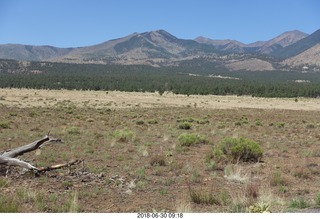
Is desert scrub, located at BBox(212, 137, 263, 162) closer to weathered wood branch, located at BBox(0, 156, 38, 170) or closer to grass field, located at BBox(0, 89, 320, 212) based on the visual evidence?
grass field, located at BBox(0, 89, 320, 212)

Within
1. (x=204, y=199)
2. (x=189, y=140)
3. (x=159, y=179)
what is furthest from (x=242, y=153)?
(x=204, y=199)

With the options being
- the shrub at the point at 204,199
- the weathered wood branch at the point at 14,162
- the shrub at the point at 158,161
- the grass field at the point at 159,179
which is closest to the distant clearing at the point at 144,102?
the grass field at the point at 159,179

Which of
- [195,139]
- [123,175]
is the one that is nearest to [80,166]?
[123,175]

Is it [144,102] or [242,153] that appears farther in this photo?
[144,102]

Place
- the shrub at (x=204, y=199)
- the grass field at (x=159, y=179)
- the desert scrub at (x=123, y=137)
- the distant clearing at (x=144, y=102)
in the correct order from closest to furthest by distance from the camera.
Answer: the grass field at (x=159, y=179), the shrub at (x=204, y=199), the desert scrub at (x=123, y=137), the distant clearing at (x=144, y=102)

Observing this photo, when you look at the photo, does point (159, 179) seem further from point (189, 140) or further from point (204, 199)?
point (189, 140)

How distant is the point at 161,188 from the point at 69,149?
7302mm

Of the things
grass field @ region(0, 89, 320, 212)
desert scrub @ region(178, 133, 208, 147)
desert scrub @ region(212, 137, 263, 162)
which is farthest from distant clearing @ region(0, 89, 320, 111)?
desert scrub @ region(212, 137, 263, 162)

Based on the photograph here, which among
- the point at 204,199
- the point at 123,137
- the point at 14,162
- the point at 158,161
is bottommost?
the point at 123,137

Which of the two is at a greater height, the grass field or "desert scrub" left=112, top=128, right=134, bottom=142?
the grass field

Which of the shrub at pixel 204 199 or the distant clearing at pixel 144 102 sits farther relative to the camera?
the distant clearing at pixel 144 102

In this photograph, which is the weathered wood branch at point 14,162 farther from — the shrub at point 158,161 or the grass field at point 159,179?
the shrub at point 158,161

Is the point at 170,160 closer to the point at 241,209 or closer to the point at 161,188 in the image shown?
the point at 161,188

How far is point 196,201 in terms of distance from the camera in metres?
9.12
